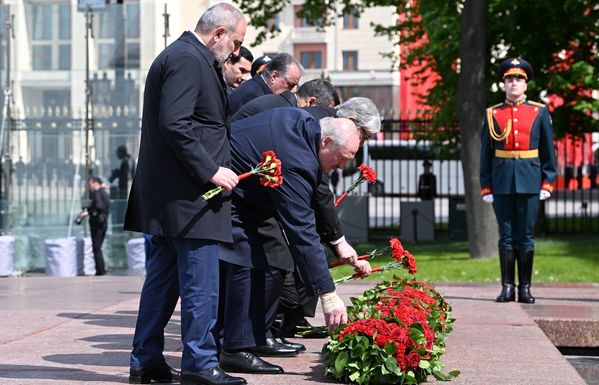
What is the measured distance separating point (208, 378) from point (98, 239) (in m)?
11.9

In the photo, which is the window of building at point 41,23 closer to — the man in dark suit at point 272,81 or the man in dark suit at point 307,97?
the man in dark suit at point 272,81

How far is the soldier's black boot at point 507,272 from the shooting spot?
10.1 meters

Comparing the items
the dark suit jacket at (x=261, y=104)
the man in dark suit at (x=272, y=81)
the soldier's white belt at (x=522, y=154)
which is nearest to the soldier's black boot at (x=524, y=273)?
the soldier's white belt at (x=522, y=154)

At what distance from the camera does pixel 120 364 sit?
21.5 ft

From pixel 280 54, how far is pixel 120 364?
2.40 m

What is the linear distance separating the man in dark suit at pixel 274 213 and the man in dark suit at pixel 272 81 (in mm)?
1464

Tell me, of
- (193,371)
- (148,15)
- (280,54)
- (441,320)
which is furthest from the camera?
(148,15)

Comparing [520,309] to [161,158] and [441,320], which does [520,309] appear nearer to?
[441,320]

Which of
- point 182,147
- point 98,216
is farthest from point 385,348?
point 98,216

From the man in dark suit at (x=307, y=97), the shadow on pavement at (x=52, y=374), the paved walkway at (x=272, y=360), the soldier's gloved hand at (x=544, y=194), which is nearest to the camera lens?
the shadow on pavement at (x=52, y=374)

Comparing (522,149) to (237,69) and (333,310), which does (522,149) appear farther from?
(333,310)

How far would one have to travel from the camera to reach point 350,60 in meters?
66.4

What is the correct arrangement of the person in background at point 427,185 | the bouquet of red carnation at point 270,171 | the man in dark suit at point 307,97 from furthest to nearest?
the person in background at point 427,185, the man in dark suit at point 307,97, the bouquet of red carnation at point 270,171

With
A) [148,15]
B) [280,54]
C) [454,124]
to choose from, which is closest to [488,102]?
[454,124]
